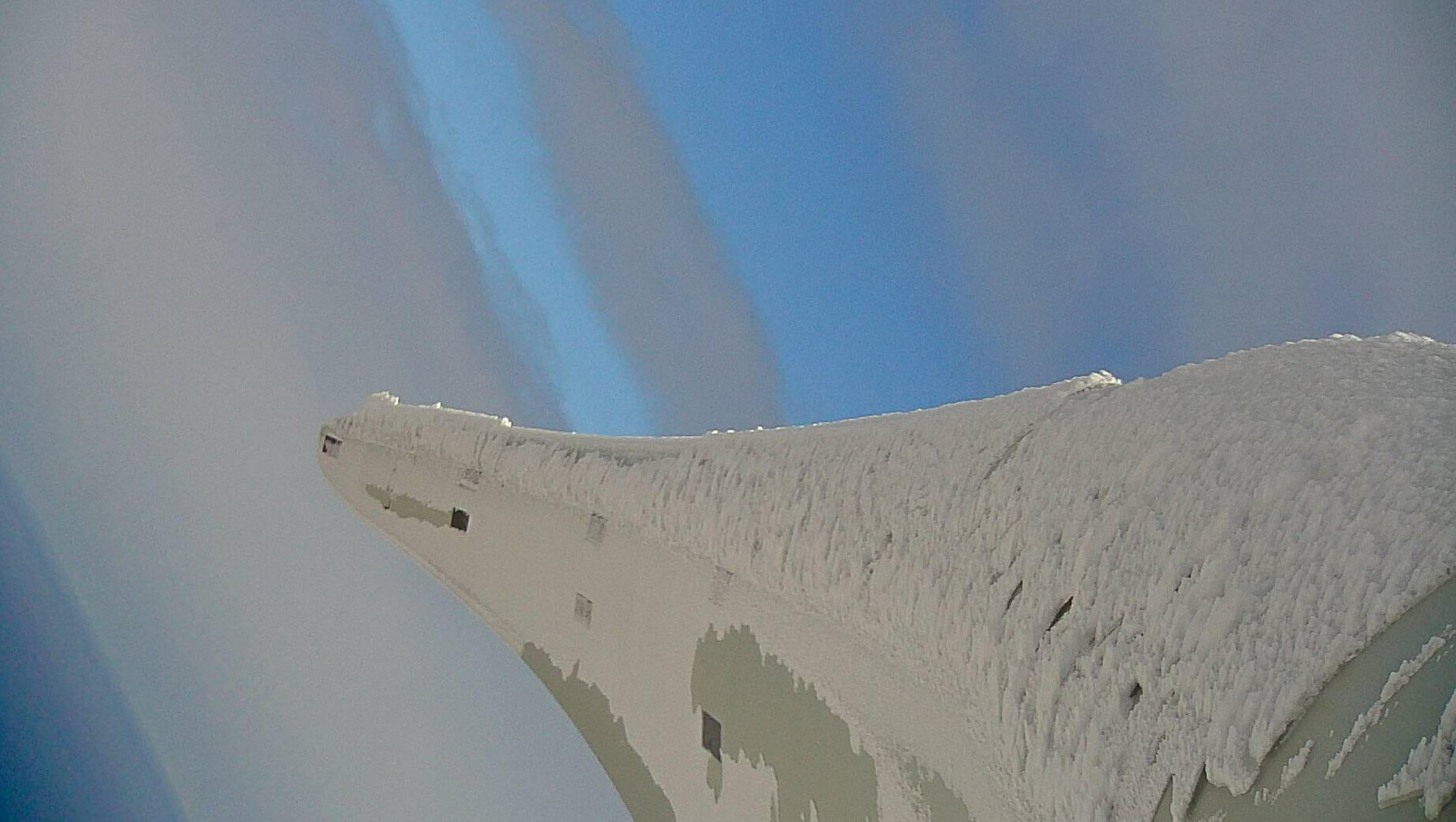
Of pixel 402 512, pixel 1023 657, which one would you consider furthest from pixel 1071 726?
pixel 402 512

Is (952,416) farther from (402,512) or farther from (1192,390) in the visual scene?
(402,512)

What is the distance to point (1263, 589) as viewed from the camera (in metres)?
0.10

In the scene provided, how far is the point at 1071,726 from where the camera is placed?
11cm

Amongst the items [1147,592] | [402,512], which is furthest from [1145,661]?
[402,512]

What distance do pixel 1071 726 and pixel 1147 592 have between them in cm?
2

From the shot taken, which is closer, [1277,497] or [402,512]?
[1277,497]

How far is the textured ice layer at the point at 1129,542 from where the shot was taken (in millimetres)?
99

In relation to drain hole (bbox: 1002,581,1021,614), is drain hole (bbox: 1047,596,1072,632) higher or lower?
lower

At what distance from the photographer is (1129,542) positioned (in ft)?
0.38

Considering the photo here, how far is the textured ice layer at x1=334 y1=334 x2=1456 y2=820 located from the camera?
0.10 m

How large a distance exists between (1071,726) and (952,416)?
2.3 inches

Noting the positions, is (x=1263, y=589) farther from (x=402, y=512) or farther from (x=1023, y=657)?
(x=402, y=512)

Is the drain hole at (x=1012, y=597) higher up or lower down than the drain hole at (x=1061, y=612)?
higher up

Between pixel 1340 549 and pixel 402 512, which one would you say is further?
pixel 402 512
